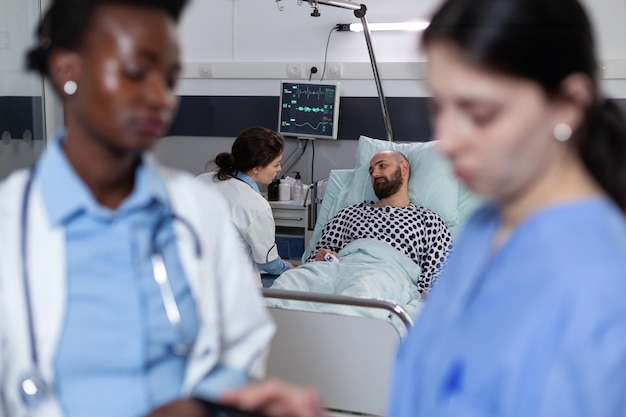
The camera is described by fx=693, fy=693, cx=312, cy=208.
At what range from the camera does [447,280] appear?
0.99m

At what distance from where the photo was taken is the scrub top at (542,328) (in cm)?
72

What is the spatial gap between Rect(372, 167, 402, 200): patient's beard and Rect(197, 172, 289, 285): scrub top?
1.99ft

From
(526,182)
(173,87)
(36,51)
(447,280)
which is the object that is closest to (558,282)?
(526,182)

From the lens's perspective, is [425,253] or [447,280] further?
[425,253]

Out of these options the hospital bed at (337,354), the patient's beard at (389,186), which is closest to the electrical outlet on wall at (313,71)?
the patient's beard at (389,186)

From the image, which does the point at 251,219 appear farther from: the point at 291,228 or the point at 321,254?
the point at 291,228

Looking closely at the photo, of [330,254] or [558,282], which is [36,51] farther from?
[330,254]

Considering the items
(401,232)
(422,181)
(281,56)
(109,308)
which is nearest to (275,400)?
(109,308)

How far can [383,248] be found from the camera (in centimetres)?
287

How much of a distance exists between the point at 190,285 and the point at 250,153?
2.26 metres

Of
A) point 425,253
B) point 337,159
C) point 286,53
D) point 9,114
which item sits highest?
point 286,53

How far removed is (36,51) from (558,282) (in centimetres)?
66

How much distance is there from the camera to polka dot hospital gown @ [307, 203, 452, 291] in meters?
3.08

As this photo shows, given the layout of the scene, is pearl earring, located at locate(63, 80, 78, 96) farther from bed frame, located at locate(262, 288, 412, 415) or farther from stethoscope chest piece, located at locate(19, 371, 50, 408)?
bed frame, located at locate(262, 288, 412, 415)
